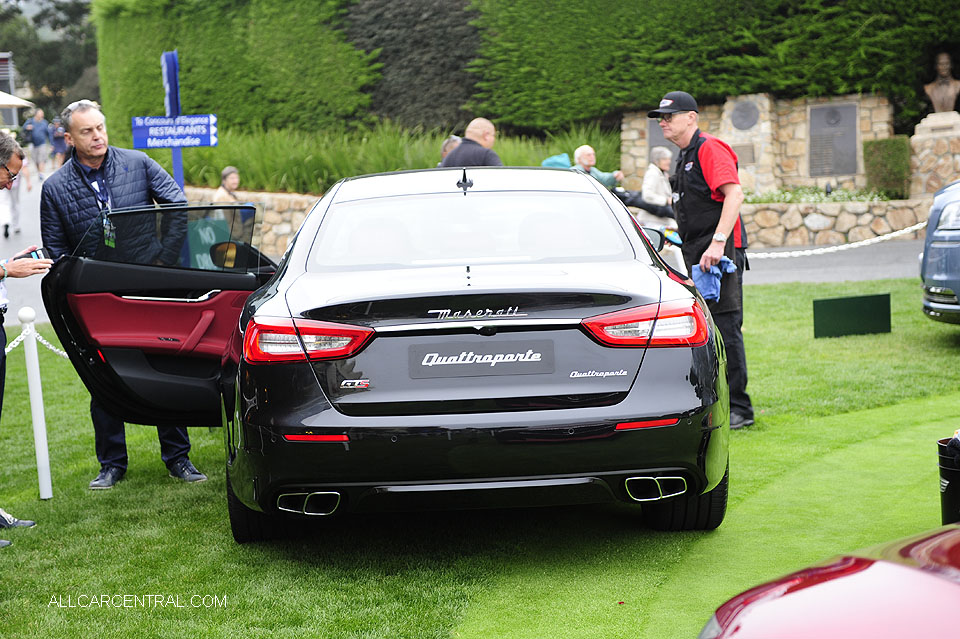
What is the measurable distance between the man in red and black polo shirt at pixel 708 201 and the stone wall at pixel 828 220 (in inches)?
505

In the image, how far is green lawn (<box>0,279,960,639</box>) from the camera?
3.65m

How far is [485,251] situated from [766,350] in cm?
562

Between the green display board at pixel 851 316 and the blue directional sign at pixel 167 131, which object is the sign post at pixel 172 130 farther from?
the green display board at pixel 851 316

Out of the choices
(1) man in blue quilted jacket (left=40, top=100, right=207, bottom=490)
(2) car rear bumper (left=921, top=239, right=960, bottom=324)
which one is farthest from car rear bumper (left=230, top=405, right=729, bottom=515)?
(2) car rear bumper (left=921, top=239, right=960, bottom=324)

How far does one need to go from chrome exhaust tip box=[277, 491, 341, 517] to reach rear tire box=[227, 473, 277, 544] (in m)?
0.52

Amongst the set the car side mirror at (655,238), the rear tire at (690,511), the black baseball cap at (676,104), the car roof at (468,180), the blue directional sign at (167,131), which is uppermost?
the blue directional sign at (167,131)

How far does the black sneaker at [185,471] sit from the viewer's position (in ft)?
19.2

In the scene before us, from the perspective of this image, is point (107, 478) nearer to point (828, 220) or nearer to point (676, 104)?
point (676, 104)

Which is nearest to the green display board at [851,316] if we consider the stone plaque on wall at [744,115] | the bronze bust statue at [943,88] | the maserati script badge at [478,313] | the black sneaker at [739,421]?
the black sneaker at [739,421]

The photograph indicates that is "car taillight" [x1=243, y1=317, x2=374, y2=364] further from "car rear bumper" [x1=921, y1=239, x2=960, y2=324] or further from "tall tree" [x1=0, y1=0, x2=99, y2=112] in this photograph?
"tall tree" [x1=0, y1=0, x2=99, y2=112]

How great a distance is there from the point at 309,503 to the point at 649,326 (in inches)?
51.6

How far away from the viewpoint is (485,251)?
4191 mm

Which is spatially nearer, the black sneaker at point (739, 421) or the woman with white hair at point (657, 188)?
the black sneaker at point (739, 421)

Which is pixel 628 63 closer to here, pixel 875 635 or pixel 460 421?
pixel 460 421
